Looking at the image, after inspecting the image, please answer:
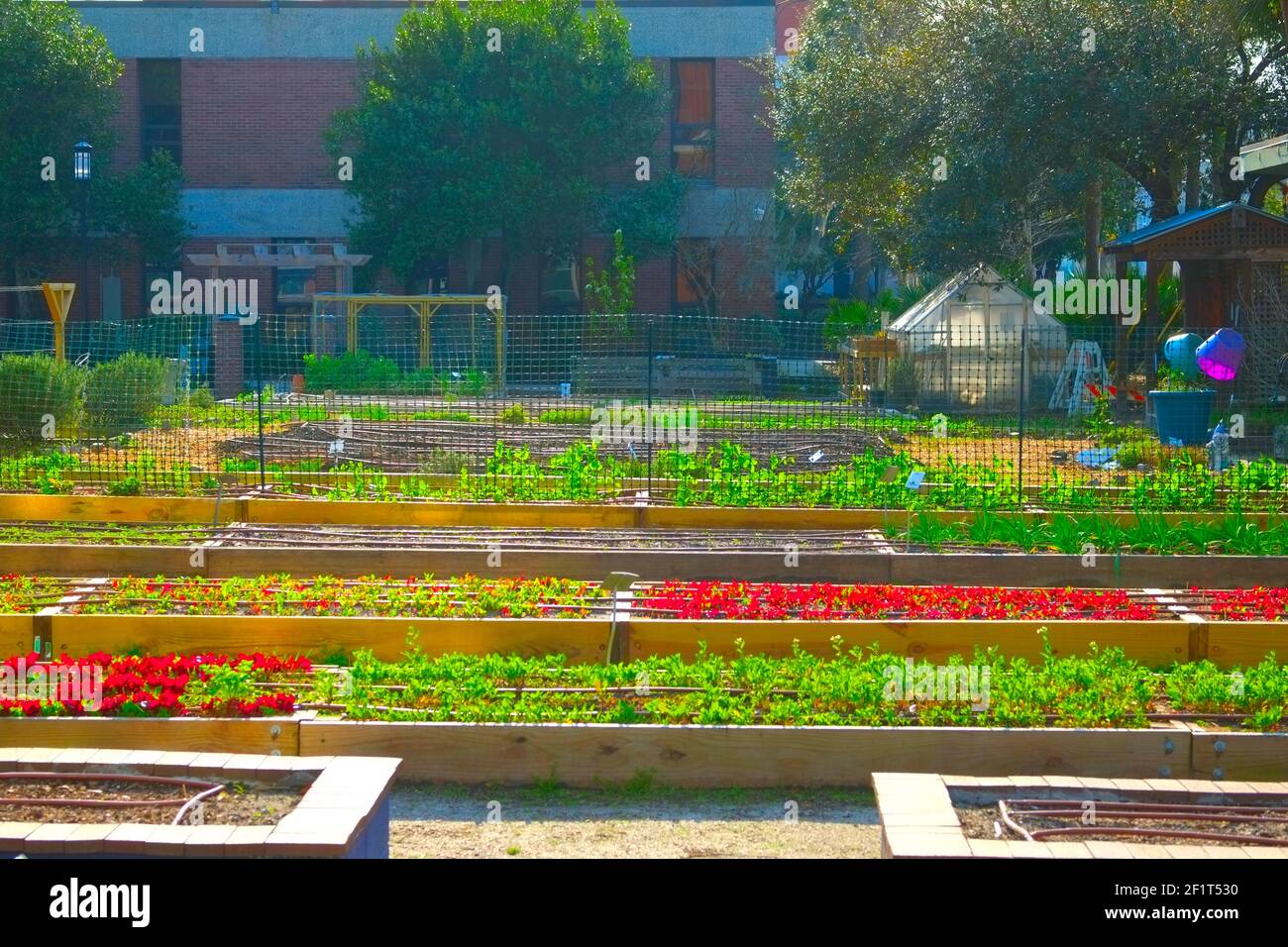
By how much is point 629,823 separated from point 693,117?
36.4 metres

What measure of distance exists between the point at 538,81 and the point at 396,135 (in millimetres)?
4043

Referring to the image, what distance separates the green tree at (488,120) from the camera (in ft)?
120

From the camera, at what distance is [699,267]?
40312 mm

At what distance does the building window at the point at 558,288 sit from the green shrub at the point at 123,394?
75.3ft

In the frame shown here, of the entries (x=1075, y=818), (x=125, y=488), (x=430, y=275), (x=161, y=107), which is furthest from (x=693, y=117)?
(x=1075, y=818)

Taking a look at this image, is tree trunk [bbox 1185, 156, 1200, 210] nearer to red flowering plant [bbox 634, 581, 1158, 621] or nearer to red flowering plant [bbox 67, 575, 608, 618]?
red flowering plant [bbox 634, 581, 1158, 621]

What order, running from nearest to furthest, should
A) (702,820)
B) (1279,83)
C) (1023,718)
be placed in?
(702,820) → (1023,718) → (1279,83)

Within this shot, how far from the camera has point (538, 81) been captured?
36562mm

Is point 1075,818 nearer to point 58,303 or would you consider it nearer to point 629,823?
point 629,823

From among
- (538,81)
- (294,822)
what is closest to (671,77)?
(538,81)

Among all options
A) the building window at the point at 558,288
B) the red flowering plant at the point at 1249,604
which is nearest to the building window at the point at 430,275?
the building window at the point at 558,288

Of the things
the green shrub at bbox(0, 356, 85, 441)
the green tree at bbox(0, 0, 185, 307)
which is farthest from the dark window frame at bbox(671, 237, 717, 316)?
the green shrub at bbox(0, 356, 85, 441)
